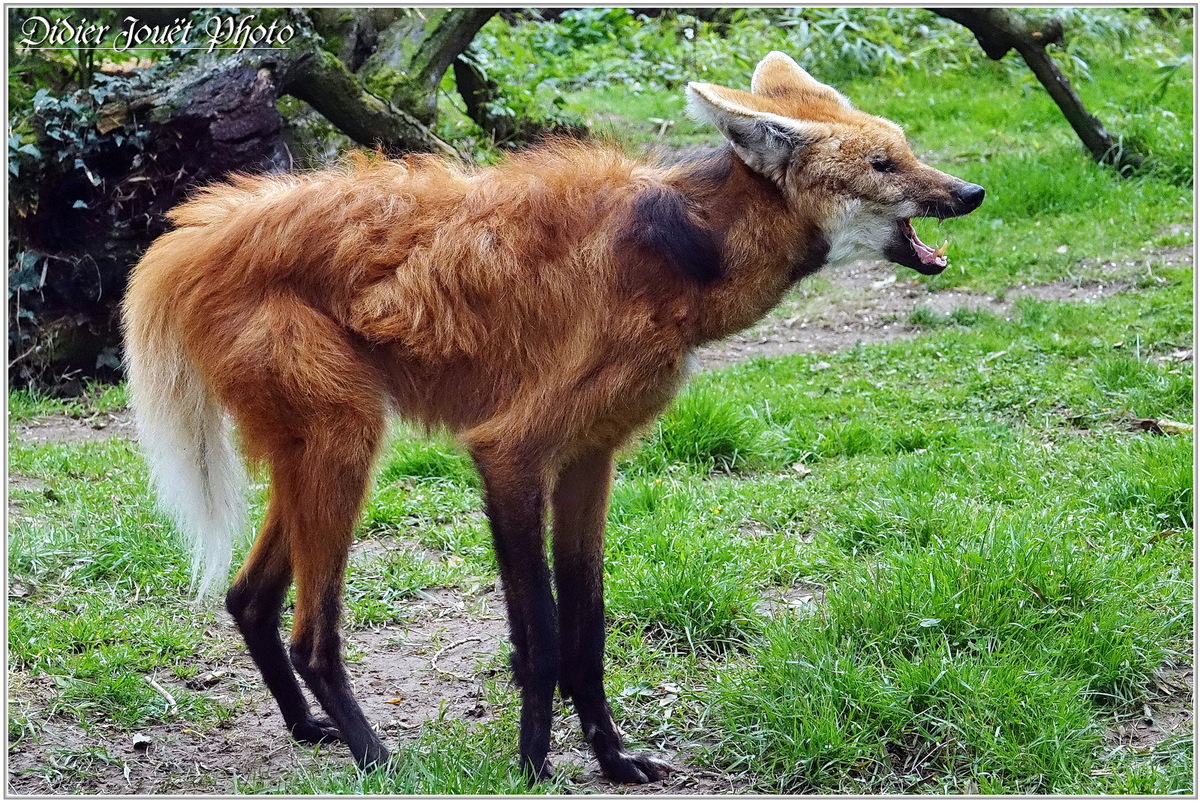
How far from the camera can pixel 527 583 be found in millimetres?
2822

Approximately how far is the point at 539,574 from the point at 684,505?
1.55 metres

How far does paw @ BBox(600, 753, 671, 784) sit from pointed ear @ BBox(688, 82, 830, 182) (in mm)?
1589

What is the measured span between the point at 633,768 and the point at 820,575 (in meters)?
1.13

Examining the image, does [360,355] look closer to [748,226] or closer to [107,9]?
[748,226]

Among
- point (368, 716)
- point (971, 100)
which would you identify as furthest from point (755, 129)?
point (971, 100)

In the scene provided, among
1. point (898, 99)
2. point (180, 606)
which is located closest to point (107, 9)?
point (180, 606)

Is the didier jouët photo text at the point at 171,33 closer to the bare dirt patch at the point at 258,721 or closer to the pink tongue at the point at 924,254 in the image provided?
the bare dirt patch at the point at 258,721

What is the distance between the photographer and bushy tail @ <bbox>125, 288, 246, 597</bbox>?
309cm

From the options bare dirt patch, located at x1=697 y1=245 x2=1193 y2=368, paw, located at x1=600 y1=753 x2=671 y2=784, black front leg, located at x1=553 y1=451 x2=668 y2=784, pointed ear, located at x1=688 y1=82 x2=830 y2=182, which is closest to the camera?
pointed ear, located at x1=688 y1=82 x2=830 y2=182

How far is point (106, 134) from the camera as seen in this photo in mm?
5711

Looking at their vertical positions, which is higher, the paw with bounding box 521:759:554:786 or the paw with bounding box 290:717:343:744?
the paw with bounding box 521:759:554:786

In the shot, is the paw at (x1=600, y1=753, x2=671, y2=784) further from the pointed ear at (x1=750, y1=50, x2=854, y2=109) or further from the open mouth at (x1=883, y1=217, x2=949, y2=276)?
the pointed ear at (x1=750, y1=50, x2=854, y2=109)

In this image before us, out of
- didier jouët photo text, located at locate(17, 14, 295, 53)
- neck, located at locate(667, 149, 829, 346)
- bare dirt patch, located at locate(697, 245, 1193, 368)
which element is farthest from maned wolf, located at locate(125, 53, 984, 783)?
bare dirt patch, located at locate(697, 245, 1193, 368)

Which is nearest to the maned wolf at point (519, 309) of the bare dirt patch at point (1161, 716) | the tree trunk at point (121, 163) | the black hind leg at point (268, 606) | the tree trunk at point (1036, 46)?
the black hind leg at point (268, 606)
